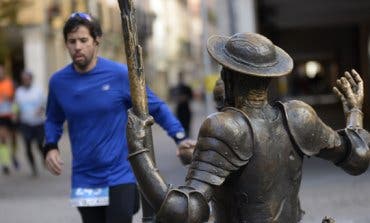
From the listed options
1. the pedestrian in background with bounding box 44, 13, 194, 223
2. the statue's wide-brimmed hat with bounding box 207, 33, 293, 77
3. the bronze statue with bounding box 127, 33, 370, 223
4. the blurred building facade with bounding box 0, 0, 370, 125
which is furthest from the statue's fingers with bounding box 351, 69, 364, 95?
the blurred building facade with bounding box 0, 0, 370, 125

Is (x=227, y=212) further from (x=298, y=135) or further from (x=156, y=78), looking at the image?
(x=156, y=78)

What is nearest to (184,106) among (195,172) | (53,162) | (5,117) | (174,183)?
(5,117)

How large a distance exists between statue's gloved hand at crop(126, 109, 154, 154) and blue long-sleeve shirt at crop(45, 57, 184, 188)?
5.60 feet

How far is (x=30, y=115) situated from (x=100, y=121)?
29.0 feet

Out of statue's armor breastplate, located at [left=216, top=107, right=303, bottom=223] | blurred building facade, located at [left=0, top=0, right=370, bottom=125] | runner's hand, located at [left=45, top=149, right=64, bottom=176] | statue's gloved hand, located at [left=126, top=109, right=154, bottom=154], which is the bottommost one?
blurred building facade, located at [left=0, top=0, right=370, bottom=125]

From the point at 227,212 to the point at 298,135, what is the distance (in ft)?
1.19

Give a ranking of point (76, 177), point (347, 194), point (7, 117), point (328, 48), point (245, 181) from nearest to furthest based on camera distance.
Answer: point (245, 181), point (76, 177), point (347, 194), point (7, 117), point (328, 48)

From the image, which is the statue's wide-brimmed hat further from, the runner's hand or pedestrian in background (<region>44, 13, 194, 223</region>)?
the runner's hand

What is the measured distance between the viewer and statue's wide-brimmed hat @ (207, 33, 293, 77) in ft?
8.95

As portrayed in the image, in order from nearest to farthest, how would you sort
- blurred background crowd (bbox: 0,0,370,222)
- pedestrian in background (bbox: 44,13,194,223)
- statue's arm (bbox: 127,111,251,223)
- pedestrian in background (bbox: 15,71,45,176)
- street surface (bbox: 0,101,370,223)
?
statue's arm (bbox: 127,111,251,223) → pedestrian in background (bbox: 44,13,194,223) → street surface (bbox: 0,101,370,223) → pedestrian in background (bbox: 15,71,45,176) → blurred background crowd (bbox: 0,0,370,222)

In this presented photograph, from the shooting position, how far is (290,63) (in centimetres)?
284

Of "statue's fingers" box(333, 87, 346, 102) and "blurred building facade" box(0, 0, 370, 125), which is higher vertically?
"statue's fingers" box(333, 87, 346, 102)

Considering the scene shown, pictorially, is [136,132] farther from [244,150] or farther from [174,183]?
[174,183]

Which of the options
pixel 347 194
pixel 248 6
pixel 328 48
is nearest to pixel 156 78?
pixel 328 48
